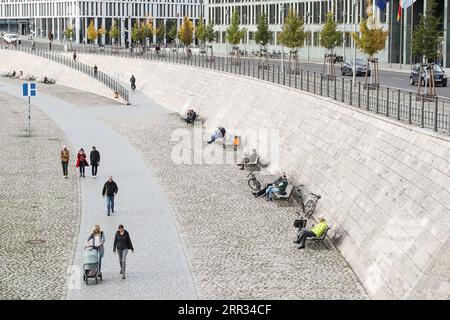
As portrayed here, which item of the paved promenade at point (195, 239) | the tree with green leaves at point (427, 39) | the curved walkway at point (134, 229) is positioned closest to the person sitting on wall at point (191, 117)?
the curved walkway at point (134, 229)

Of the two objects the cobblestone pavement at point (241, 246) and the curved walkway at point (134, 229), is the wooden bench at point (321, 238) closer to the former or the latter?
the cobblestone pavement at point (241, 246)

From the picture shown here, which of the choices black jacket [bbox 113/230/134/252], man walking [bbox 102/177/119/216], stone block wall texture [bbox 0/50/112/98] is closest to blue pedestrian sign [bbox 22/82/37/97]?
man walking [bbox 102/177/119/216]

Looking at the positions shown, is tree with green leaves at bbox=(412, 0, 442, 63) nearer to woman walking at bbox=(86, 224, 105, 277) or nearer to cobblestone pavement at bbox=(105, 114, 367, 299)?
cobblestone pavement at bbox=(105, 114, 367, 299)

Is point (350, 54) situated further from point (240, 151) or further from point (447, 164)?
point (447, 164)

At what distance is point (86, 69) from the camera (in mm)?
85688

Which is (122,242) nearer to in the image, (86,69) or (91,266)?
(91,266)

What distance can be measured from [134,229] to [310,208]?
571cm

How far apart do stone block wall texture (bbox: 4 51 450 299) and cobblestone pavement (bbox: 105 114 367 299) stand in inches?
36.8

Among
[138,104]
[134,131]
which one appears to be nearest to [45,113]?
[138,104]

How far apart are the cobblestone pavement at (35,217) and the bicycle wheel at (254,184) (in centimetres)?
618

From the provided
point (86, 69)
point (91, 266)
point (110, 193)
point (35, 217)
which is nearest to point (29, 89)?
point (35, 217)

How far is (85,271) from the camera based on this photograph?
21375 mm

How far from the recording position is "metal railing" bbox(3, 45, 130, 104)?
71.2 metres

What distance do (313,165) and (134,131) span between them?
20.8 m
